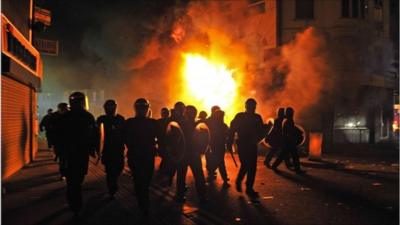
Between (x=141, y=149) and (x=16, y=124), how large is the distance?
6137 mm

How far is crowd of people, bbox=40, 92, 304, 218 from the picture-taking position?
20.1 ft

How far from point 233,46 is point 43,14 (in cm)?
1117

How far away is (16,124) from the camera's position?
36.4 feet

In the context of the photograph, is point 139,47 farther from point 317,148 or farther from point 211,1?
point 317,148

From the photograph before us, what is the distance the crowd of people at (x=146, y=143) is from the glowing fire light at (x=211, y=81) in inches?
470

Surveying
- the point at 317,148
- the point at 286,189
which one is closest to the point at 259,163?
the point at 317,148

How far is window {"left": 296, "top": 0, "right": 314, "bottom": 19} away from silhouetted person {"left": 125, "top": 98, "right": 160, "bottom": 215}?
61.1 feet

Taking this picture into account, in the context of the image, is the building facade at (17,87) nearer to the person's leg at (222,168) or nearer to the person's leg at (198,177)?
the person's leg at (198,177)

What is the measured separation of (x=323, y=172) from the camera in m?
11.2

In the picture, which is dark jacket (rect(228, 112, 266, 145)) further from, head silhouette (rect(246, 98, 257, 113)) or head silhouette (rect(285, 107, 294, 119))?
head silhouette (rect(285, 107, 294, 119))

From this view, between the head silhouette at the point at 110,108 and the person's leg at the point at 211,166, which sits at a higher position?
the head silhouette at the point at 110,108

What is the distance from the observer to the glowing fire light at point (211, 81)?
2222cm

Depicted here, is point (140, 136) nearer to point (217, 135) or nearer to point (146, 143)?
point (146, 143)

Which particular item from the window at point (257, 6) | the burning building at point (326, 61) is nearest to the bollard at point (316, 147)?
the burning building at point (326, 61)
